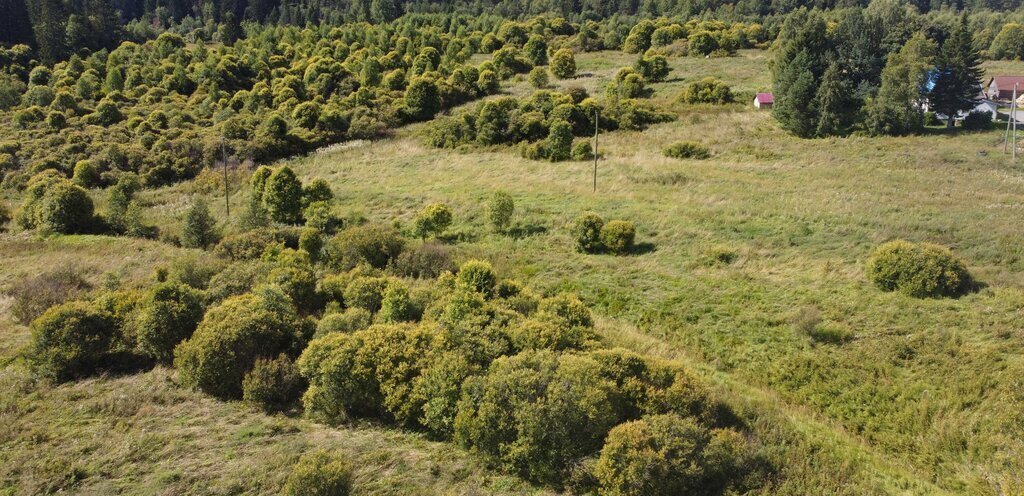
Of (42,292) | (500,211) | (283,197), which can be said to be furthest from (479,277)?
(283,197)

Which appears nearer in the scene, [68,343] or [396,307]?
[68,343]

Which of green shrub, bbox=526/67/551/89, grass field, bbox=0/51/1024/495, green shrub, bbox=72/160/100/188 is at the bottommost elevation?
grass field, bbox=0/51/1024/495

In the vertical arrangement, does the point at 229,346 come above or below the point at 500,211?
below

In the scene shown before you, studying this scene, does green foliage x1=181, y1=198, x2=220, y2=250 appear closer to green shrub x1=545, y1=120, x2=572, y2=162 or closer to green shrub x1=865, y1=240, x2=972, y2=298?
green shrub x1=545, y1=120, x2=572, y2=162

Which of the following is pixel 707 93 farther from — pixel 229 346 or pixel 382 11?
pixel 382 11

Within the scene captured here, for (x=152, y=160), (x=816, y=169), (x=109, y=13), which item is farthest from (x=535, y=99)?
(x=109, y=13)

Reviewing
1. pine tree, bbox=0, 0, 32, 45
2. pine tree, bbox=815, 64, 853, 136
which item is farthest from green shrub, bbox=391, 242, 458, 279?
pine tree, bbox=0, 0, 32, 45

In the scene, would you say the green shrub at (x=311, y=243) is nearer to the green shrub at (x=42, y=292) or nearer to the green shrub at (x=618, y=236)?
the green shrub at (x=42, y=292)
